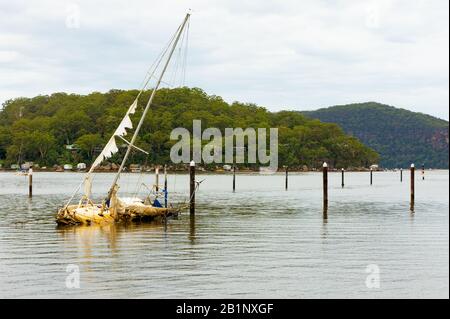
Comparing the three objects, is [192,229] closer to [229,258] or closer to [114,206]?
[114,206]

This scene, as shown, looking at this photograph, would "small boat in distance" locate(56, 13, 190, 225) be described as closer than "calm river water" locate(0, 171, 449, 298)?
No

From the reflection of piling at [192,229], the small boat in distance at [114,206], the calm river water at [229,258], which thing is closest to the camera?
the calm river water at [229,258]

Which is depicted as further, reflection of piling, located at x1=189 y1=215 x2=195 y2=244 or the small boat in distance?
the small boat in distance

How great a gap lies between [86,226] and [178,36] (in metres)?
12.8

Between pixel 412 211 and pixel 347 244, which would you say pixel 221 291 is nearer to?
pixel 347 244

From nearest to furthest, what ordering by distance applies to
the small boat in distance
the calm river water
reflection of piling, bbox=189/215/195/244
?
the calm river water
reflection of piling, bbox=189/215/195/244
the small boat in distance

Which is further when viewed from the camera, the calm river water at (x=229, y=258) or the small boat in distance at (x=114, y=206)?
the small boat in distance at (x=114, y=206)

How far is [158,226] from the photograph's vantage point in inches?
1606

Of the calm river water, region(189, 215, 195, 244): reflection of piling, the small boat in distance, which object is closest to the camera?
the calm river water

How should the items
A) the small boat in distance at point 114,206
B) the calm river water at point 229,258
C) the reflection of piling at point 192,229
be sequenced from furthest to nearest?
the small boat in distance at point 114,206 < the reflection of piling at point 192,229 < the calm river water at point 229,258

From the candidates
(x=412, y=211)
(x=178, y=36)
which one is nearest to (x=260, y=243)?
(x=178, y=36)

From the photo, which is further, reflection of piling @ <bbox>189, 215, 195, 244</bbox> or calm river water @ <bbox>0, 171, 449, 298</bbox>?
reflection of piling @ <bbox>189, 215, 195, 244</bbox>

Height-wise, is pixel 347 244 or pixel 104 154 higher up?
pixel 104 154
